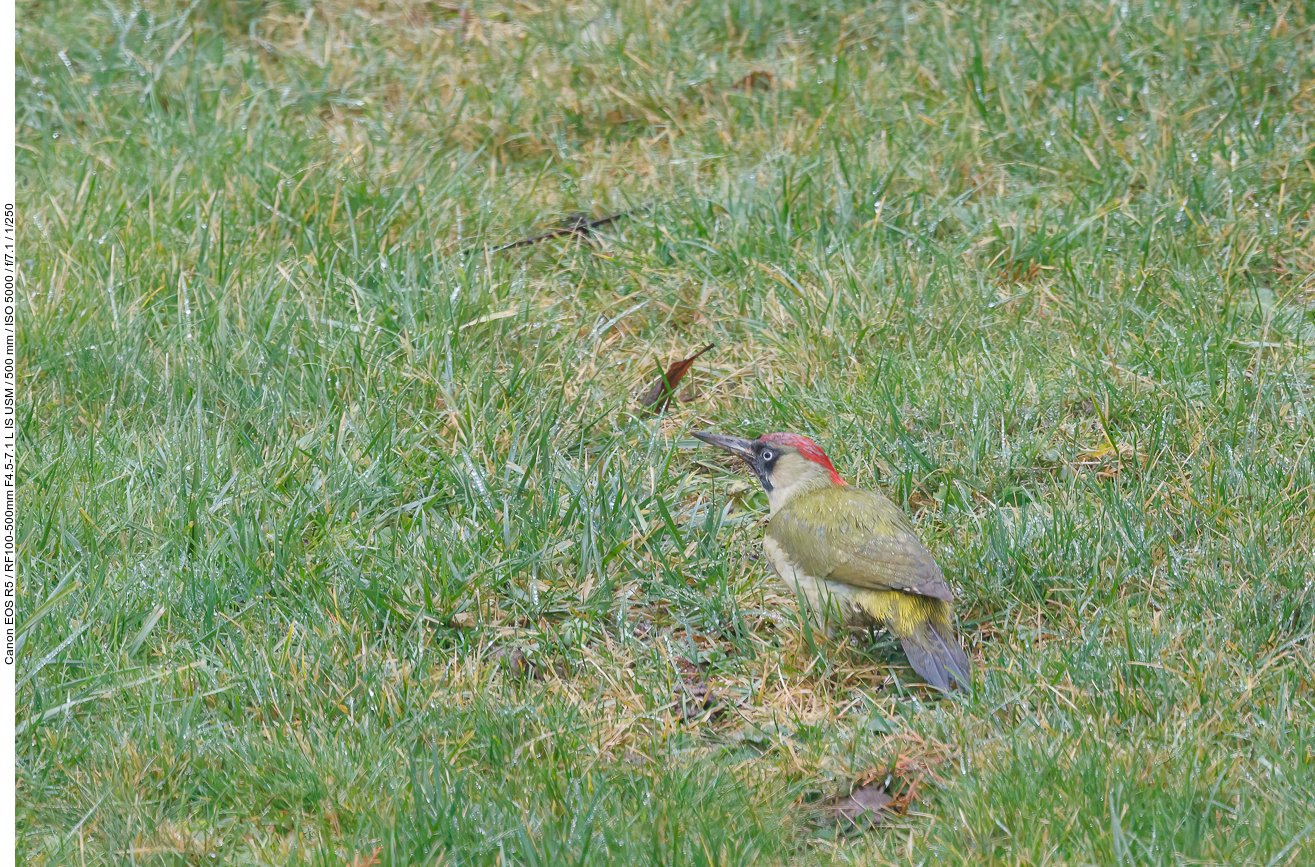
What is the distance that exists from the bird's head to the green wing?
0.12m

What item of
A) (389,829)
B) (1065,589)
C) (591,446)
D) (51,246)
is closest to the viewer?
(389,829)

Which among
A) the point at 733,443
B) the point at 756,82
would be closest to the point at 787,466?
the point at 733,443

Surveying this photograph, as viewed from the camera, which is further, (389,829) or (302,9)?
(302,9)

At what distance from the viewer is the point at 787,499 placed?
4.35m

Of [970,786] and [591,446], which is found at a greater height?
[970,786]

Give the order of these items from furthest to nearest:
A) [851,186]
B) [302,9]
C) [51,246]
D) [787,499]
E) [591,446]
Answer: [302,9]
[851,186]
[51,246]
[591,446]
[787,499]

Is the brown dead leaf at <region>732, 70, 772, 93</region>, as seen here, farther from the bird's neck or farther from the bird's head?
the bird's neck

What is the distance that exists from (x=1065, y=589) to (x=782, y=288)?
5.88 feet

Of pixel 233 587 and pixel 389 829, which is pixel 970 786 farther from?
pixel 233 587

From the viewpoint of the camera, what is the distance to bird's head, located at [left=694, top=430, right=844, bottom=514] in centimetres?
435

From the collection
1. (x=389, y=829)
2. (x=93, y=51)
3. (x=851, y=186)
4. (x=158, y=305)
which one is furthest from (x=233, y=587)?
(x=93, y=51)

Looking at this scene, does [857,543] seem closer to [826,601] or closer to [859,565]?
[859,565]

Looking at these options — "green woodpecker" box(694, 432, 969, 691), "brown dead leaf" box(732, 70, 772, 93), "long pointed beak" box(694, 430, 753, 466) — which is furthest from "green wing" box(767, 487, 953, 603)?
"brown dead leaf" box(732, 70, 772, 93)

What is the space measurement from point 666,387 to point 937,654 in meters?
1.68
